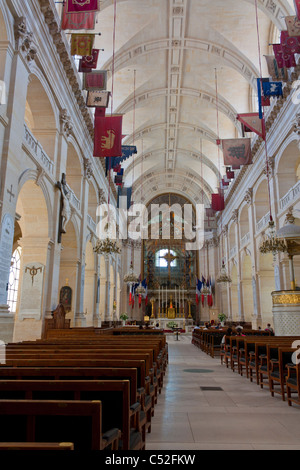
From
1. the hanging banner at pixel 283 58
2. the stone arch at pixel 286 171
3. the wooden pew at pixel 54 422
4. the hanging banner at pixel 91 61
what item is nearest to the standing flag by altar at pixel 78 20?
the hanging banner at pixel 91 61

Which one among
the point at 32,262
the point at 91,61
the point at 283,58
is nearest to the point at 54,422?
the point at 32,262

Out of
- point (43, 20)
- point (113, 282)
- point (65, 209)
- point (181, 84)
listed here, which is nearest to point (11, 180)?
point (65, 209)

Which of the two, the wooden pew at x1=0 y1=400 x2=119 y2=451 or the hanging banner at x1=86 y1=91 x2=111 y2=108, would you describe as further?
the hanging banner at x1=86 y1=91 x2=111 y2=108

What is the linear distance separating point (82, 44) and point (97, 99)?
14.0 ft

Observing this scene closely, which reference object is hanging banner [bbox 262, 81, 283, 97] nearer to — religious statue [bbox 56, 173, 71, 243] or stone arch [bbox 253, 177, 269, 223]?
stone arch [bbox 253, 177, 269, 223]

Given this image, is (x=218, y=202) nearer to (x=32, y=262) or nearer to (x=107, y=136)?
(x=107, y=136)

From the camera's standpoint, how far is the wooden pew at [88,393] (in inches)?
90.5

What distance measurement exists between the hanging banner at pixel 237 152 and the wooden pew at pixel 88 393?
1620cm

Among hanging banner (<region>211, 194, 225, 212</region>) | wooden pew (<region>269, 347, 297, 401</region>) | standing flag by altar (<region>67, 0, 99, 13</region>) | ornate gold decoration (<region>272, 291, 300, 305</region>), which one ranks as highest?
standing flag by altar (<region>67, 0, 99, 13</region>)

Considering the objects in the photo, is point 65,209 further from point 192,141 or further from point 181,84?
point 192,141

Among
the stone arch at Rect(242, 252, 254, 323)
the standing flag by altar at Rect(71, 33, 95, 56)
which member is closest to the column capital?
the standing flag by altar at Rect(71, 33, 95, 56)

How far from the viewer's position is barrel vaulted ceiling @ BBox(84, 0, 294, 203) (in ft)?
57.3

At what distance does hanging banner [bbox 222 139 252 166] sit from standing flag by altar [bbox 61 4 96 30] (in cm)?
929

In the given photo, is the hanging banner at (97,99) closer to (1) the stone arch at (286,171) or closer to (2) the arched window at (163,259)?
(1) the stone arch at (286,171)
